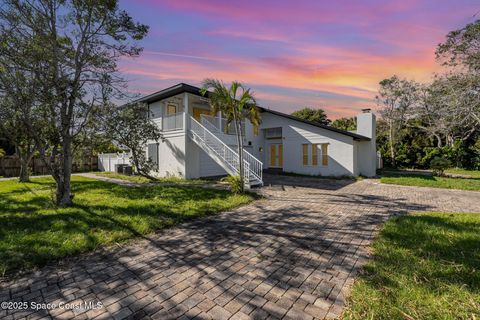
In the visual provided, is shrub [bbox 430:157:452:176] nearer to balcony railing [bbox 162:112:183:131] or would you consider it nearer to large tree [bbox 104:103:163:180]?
balcony railing [bbox 162:112:183:131]

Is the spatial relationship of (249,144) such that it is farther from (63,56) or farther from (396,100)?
(396,100)

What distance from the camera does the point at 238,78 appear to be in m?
9.09

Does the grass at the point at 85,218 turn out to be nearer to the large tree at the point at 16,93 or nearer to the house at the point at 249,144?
the large tree at the point at 16,93

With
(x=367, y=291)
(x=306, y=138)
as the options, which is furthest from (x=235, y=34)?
(x=306, y=138)

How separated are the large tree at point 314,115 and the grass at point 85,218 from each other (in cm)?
3547

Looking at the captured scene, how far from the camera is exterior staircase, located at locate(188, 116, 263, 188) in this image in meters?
11.1

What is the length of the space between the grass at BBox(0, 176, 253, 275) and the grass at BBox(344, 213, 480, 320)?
4.02m

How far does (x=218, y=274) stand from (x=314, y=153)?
14369 millimetres

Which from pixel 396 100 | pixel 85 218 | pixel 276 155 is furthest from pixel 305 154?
pixel 396 100

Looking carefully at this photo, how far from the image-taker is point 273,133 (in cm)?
1914

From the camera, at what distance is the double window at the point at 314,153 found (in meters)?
16.1

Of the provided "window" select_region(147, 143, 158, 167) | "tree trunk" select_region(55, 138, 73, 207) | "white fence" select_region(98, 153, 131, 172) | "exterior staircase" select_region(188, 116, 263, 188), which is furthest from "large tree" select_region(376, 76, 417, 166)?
"tree trunk" select_region(55, 138, 73, 207)

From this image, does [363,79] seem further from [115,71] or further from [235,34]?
[115,71]

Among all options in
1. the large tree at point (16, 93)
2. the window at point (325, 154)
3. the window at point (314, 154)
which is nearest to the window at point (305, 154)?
the window at point (314, 154)
